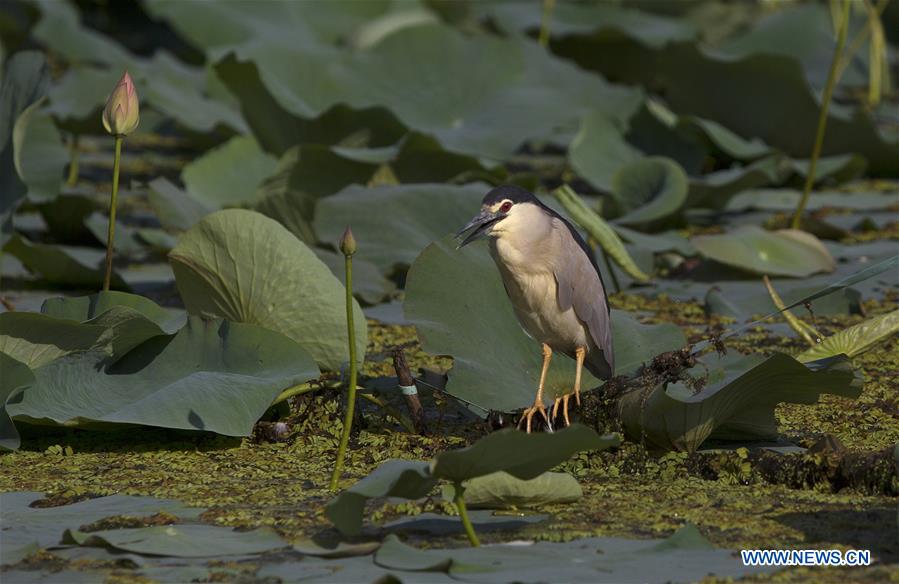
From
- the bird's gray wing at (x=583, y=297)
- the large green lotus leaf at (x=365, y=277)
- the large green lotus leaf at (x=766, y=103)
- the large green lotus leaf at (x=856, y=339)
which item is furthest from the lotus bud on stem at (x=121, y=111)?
the large green lotus leaf at (x=766, y=103)

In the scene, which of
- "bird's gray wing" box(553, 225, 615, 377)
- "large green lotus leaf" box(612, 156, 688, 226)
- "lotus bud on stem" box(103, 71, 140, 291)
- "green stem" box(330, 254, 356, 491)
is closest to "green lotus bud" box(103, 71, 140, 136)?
"lotus bud on stem" box(103, 71, 140, 291)

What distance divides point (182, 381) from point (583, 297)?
2.77 feet

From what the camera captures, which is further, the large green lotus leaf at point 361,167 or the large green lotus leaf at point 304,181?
the large green lotus leaf at point 361,167

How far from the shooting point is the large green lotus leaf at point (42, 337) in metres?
2.78

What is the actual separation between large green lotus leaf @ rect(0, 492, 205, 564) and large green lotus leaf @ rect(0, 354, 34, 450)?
0.70 feet

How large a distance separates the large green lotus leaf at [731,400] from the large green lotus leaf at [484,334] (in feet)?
0.86

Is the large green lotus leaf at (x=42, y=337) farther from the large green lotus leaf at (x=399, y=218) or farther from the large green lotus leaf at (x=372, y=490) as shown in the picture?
the large green lotus leaf at (x=399, y=218)

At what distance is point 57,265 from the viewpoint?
416cm

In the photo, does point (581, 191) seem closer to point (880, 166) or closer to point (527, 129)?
point (527, 129)

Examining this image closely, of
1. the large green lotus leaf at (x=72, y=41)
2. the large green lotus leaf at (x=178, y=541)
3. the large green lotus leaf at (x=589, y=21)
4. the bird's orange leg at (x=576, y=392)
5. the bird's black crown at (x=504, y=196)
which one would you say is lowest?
the large green lotus leaf at (x=178, y=541)

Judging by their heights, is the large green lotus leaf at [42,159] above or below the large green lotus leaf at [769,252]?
above

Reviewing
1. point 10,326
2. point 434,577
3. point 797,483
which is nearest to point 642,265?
point 797,483

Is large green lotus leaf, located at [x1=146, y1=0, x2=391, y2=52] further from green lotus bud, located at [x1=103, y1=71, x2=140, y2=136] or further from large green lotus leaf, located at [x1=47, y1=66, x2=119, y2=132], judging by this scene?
green lotus bud, located at [x1=103, y1=71, x2=140, y2=136]

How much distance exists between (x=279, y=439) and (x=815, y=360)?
3.54 feet
